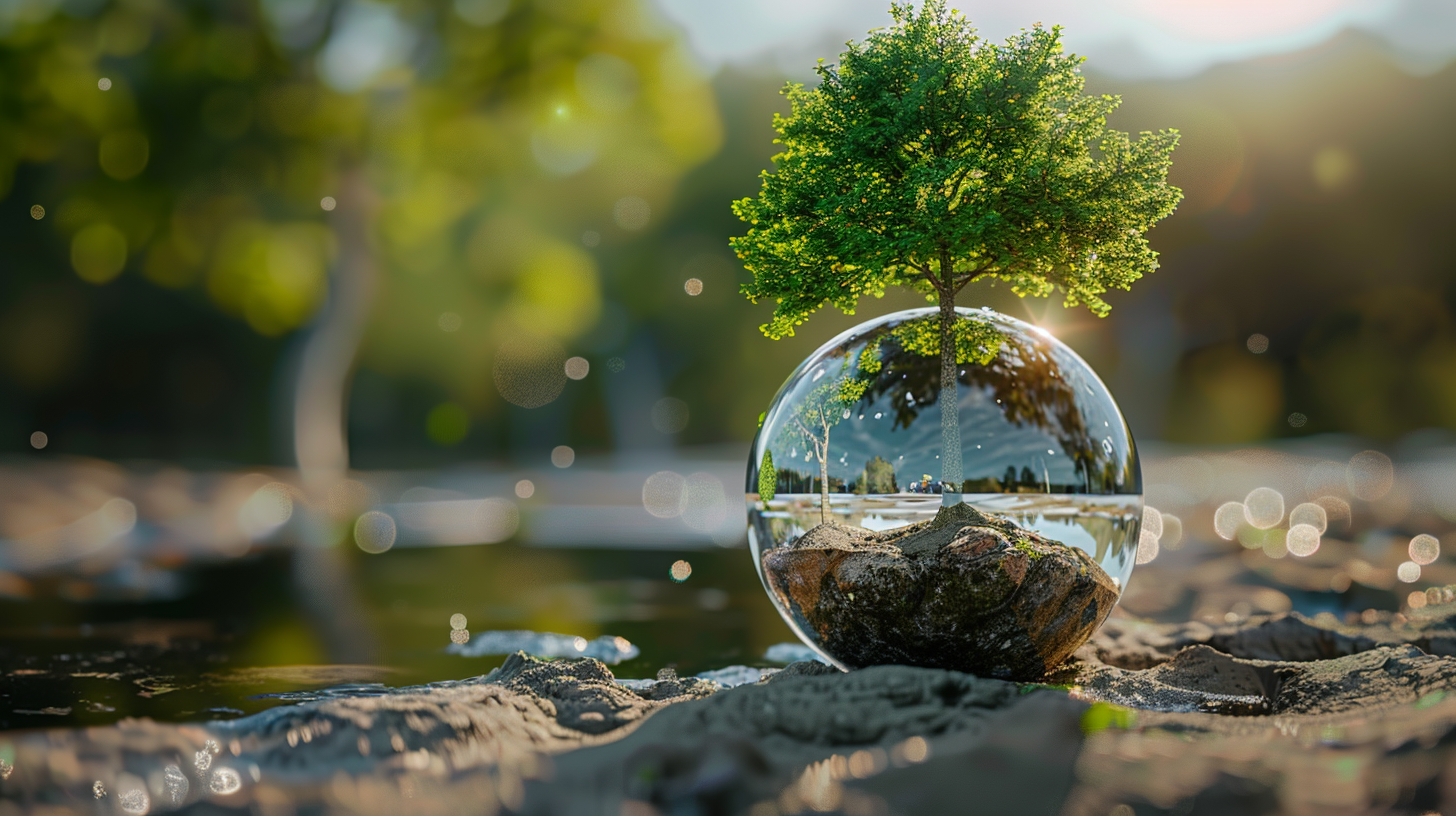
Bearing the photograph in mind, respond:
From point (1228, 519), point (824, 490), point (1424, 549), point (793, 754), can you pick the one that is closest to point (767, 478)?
point (824, 490)

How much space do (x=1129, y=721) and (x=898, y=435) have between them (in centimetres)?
194

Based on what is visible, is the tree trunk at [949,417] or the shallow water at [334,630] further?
the shallow water at [334,630]

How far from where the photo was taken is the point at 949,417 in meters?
5.56

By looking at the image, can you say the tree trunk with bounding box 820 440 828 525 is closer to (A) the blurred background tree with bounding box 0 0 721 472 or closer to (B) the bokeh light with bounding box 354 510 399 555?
(B) the bokeh light with bounding box 354 510 399 555

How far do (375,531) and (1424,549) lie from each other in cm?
1694

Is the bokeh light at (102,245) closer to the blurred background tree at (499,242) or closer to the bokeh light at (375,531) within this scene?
the blurred background tree at (499,242)

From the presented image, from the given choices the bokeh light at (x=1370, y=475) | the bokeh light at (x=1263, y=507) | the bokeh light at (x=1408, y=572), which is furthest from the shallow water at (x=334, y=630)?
the bokeh light at (x=1370, y=475)

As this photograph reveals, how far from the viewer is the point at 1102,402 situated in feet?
20.0

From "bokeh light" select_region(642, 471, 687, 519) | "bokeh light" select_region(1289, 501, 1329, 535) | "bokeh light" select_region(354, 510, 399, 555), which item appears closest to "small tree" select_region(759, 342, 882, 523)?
"bokeh light" select_region(354, 510, 399, 555)

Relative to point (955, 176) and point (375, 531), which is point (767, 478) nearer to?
point (955, 176)

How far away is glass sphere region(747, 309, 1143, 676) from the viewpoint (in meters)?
5.45

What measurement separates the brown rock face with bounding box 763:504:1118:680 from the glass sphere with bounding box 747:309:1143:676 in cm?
3

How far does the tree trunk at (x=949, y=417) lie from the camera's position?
17.8ft

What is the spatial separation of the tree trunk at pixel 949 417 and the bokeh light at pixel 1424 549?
909cm
